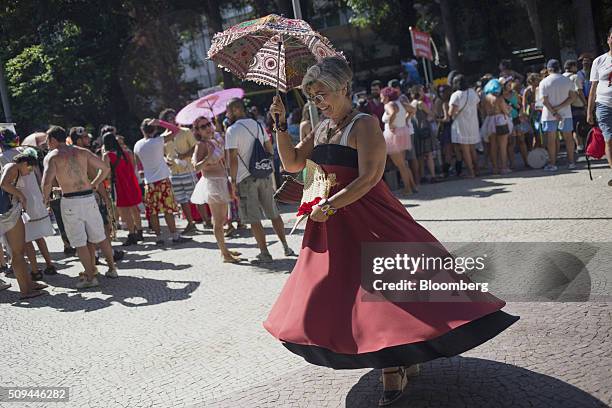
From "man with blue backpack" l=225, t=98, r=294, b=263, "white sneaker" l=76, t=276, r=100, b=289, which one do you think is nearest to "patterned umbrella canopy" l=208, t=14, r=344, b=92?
"man with blue backpack" l=225, t=98, r=294, b=263

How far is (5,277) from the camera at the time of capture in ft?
32.1

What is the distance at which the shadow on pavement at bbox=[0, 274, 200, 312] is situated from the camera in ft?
24.0

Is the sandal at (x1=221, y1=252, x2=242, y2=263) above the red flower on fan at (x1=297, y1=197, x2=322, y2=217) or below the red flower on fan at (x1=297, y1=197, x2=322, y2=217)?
below

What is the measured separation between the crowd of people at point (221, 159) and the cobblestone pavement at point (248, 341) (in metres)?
0.67

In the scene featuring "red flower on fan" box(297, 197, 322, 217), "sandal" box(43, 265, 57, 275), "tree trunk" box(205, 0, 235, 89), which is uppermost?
"tree trunk" box(205, 0, 235, 89)

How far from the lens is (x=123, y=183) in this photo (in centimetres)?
1088

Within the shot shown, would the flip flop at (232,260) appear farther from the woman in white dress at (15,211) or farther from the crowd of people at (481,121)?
the crowd of people at (481,121)

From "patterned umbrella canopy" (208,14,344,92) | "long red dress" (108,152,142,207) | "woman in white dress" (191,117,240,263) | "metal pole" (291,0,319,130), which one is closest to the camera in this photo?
"patterned umbrella canopy" (208,14,344,92)

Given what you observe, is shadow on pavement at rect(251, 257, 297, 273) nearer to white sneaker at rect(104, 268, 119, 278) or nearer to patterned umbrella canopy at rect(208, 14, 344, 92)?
white sneaker at rect(104, 268, 119, 278)

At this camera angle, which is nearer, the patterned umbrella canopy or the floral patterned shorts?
the patterned umbrella canopy

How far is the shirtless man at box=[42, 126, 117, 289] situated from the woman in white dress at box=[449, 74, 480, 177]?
6946 mm

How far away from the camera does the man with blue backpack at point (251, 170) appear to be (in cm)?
802

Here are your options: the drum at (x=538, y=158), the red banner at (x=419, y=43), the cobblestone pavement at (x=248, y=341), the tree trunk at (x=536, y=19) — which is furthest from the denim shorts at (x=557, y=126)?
the tree trunk at (x=536, y=19)

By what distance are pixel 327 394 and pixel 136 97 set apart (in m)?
26.6
